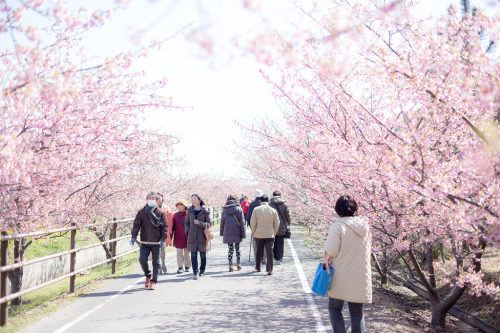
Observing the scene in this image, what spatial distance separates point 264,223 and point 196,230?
5.62ft

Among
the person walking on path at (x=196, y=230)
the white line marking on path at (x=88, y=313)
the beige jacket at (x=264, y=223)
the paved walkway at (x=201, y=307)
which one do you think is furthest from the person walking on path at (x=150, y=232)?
the beige jacket at (x=264, y=223)

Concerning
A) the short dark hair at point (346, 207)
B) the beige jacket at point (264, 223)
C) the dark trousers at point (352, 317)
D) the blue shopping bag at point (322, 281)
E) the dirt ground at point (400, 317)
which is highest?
the short dark hair at point (346, 207)

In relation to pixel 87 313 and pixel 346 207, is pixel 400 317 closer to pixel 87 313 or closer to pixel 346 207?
pixel 346 207

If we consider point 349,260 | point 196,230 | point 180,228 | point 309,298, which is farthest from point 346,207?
point 180,228

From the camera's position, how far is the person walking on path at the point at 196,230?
34.5 feet

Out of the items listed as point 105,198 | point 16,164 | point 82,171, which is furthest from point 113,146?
point 105,198

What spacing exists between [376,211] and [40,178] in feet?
17.2

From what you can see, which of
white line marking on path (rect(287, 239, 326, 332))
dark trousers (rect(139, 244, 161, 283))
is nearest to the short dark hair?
white line marking on path (rect(287, 239, 326, 332))

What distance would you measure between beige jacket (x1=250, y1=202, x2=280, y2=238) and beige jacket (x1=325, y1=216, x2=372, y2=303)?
20.2 feet

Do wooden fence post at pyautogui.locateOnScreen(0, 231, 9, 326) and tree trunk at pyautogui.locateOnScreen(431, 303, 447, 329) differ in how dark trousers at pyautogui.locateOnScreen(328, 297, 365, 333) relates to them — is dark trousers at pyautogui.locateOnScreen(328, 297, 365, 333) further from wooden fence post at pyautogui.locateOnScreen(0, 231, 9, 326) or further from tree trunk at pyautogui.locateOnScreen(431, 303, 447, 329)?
wooden fence post at pyautogui.locateOnScreen(0, 231, 9, 326)

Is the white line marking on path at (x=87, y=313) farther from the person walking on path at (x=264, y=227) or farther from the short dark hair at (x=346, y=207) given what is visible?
the short dark hair at (x=346, y=207)

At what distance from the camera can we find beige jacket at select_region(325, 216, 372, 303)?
16.5 feet

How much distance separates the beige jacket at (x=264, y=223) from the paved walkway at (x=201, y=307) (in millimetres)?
964

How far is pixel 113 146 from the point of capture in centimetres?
844
